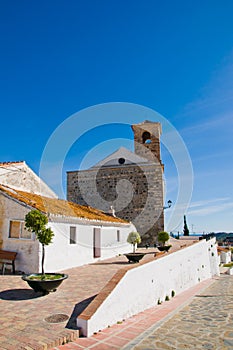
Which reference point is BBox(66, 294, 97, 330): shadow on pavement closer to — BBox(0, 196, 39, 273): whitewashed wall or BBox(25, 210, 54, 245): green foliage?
BBox(25, 210, 54, 245): green foliage

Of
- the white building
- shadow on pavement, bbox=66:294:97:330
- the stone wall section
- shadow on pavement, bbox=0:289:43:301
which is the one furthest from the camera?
the stone wall section

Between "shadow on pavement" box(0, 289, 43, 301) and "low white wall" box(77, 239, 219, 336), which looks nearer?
"low white wall" box(77, 239, 219, 336)

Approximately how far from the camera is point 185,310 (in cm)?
691

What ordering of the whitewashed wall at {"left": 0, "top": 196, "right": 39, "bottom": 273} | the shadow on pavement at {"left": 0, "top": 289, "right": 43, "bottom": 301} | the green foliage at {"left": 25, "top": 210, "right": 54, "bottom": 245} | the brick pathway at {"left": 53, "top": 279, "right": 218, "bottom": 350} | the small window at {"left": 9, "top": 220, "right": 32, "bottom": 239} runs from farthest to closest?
the small window at {"left": 9, "top": 220, "right": 32, "bottom": 239}
the whitewashed wall at {"left": 0, "top": 196, "right": 39, "bottom": 273}
the green foliage at {"left": 25, "top": 210, "right": 54, "bottom": 245}
the shadow on pavement at {"left": 0, "top": 289, "right": 43, "bottom": 301}
the brick pathway at {"left": 53, "top": 279, "right": 218, "bottom": 350}

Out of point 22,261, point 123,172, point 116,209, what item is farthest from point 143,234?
point 22,261

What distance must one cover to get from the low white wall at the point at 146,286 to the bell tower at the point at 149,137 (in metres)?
12.8

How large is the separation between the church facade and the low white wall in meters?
8.82

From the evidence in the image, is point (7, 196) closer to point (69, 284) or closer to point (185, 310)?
point (69, 284)

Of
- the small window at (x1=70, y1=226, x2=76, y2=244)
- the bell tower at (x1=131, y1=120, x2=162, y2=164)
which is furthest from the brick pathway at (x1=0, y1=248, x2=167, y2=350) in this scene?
the bell tower at (x1=131, y1=120, x2=162, y2=164)

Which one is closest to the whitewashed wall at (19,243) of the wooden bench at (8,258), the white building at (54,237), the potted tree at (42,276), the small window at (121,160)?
the white building at (54,237)

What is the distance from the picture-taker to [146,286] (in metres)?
7.14

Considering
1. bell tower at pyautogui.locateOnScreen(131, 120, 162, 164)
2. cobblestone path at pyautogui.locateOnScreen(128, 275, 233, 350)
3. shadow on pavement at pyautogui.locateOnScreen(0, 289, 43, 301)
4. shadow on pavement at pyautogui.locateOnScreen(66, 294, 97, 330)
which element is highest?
bell tower at pyautogui.locateOnScreen(131, 120, 162, 164)

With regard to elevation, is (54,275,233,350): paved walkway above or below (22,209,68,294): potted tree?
below

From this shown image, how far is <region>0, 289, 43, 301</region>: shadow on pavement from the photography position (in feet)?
21.4
